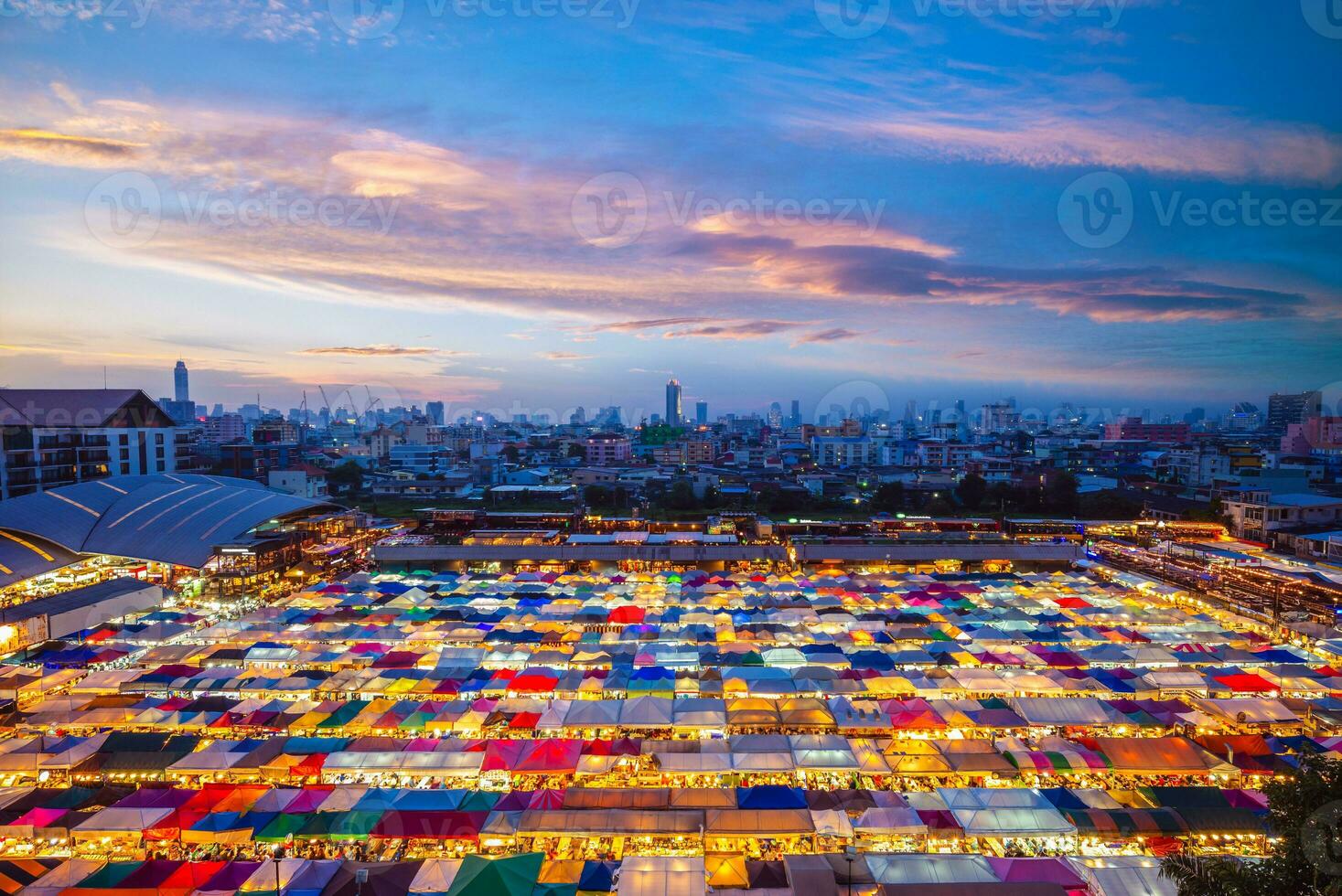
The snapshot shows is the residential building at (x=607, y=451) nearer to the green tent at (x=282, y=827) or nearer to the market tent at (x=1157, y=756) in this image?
the market tent at (x=1157, y=756)

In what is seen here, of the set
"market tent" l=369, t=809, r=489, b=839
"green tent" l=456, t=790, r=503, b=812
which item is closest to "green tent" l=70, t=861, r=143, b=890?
"market tent" l=369, t=809, r=489, b=839

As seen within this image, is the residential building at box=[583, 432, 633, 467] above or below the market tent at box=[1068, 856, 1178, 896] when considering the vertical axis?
above

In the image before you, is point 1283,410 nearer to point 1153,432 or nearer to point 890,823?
point 1153,432

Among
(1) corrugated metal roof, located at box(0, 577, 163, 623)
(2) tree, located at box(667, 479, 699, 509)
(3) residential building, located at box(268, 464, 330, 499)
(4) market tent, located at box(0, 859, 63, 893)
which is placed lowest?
(4) market tent, located at box(0, 859, 63, 893)

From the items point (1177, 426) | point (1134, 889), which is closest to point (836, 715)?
point (1134, 889)

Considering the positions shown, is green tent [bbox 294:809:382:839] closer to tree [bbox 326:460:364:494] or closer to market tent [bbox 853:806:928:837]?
market tent [bbox 853:806:928:837]
